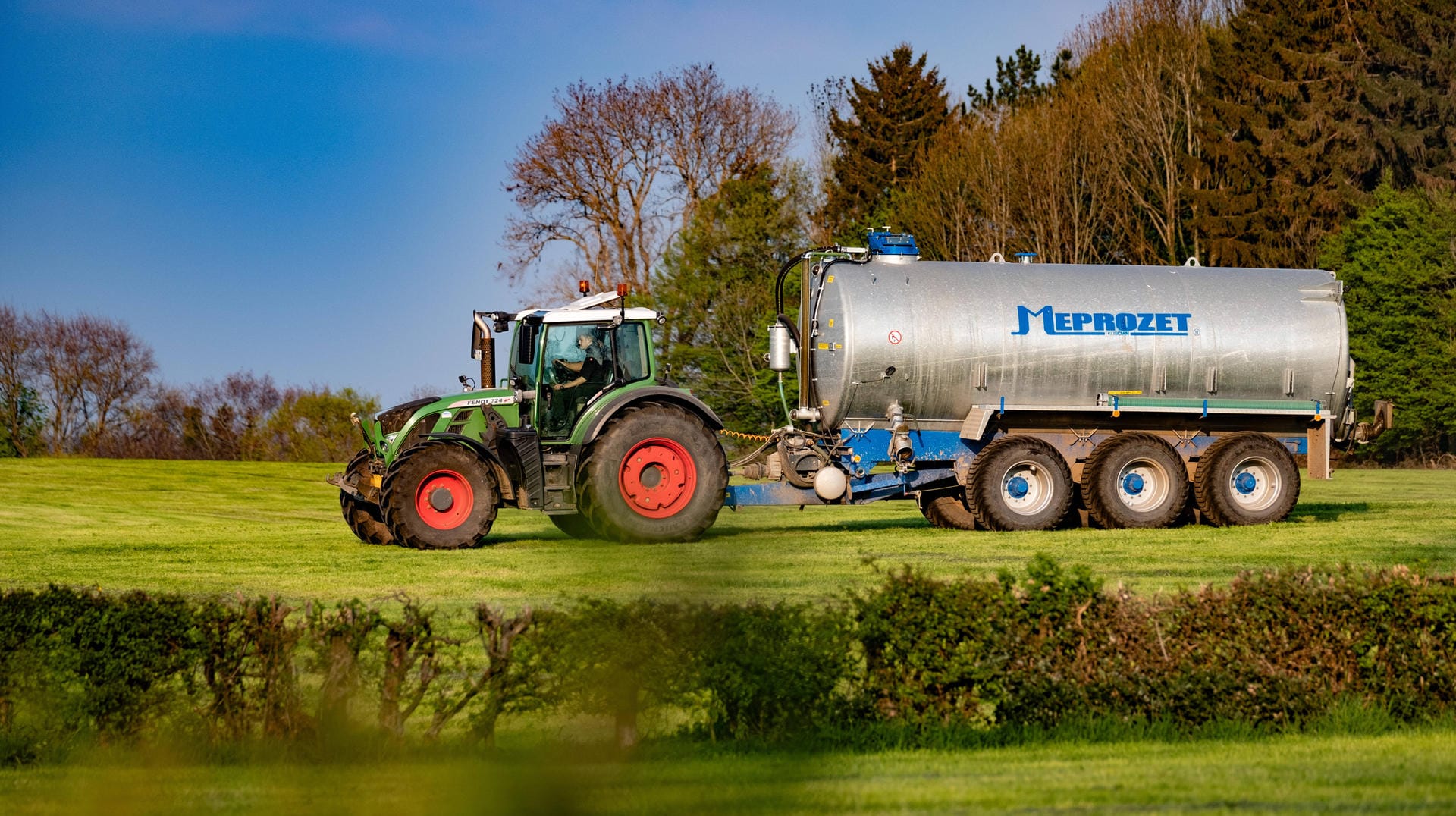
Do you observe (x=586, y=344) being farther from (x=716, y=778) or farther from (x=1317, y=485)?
(x=1317, y=485)

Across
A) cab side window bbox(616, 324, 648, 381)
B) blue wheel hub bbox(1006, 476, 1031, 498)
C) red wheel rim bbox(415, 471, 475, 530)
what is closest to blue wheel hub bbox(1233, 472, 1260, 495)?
blue wheel hub bbox(1006, 476, 1031, 498)

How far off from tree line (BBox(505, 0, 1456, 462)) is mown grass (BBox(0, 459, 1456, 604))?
19.9 metres

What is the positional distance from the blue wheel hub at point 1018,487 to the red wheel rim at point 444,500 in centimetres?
782

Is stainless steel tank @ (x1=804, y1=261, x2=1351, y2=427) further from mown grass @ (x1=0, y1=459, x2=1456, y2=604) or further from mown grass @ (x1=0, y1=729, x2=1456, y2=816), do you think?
mown grass @ (x1=0, y1=729, x2=1456, y2=816)

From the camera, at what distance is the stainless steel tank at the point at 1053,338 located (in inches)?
840

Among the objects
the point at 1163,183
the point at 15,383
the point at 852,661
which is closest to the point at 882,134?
the point at 1163,183

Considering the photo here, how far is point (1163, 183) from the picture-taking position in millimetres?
55625

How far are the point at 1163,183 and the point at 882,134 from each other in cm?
1317

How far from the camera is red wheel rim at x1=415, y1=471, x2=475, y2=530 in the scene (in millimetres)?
18828

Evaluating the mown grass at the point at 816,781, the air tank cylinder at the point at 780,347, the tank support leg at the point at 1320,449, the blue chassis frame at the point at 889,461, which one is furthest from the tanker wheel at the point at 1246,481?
the mown grass at the point at 816,781

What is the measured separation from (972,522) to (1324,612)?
1393cm

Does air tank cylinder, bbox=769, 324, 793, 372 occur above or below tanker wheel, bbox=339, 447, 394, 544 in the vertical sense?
above

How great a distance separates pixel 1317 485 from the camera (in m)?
38.2

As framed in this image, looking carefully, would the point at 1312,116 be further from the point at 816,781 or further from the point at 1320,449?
the point at 816,781
